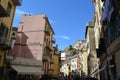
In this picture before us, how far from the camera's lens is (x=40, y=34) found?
1607 inches

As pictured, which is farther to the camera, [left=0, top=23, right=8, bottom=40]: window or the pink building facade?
the pink building facade

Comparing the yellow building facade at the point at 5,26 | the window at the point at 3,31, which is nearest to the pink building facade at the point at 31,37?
the yellow building facade at the point at 5,26

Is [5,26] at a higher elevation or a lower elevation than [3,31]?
higher

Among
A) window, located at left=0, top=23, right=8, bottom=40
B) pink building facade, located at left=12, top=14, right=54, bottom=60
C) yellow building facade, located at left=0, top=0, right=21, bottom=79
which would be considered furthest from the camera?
pink building facade, located at left=12, top=14, right=54, bottom=60

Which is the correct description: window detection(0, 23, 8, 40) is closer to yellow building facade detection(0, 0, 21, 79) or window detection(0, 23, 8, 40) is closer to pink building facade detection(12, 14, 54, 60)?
yellow building facade detection(0, 0, 21, 79)

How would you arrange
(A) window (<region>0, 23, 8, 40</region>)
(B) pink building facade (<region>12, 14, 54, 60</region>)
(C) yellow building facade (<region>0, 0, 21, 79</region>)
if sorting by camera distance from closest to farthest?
(C) yellow building facade (<region>0, 0, 21, 79</region>) < (A) window (<region>0, 23, 8, 40</region>) < (B) pink building facade (<region>12, 14, 54, 60</region>)

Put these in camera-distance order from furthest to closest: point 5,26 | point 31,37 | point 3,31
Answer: point 31,37 → point 5,26 → point 3,31

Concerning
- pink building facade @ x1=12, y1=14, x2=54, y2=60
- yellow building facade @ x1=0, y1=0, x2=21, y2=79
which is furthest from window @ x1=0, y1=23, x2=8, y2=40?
pink building facade @ x1=12, y1=14, x2=54, y2=60

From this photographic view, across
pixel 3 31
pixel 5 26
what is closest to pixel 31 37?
pixel 5 26

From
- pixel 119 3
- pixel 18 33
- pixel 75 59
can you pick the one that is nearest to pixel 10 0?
pixel 119 3

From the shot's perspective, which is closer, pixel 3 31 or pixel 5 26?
pixel 3 31

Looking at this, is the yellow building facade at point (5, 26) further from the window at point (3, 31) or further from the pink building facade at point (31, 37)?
the pink building facade at point (31, 37)

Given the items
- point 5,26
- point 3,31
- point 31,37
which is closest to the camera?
point 3,31

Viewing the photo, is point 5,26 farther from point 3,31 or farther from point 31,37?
point 31,37
